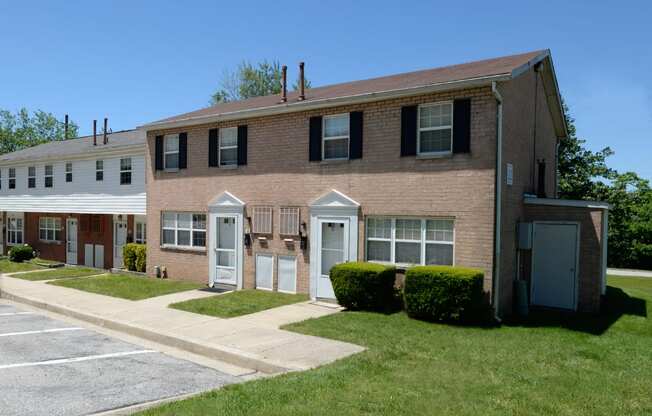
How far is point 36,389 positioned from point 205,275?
10319mm

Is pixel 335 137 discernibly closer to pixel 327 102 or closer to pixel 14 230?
pixel 327 102

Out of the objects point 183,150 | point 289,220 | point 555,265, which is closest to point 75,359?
point 289,220

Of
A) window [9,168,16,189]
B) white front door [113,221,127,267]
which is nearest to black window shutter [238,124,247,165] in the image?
white front door [113,221,127,267]

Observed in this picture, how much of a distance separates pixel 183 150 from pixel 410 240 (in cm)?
945

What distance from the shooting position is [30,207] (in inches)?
1067

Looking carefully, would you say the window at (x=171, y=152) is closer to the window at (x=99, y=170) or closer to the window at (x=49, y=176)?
the window at (x=99, y=170)

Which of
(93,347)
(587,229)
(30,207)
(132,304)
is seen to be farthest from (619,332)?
(30,207)

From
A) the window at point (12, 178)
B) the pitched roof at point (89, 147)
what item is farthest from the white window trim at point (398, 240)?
the window at point (12, 178)

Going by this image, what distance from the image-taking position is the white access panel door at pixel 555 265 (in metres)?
13.0

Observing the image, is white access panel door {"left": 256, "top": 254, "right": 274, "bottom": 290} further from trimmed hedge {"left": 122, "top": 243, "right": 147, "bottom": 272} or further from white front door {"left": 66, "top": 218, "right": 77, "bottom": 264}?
white front door {"left": 66, "top": 218, "right": 77, "bottom": 264}

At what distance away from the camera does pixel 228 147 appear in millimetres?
16922

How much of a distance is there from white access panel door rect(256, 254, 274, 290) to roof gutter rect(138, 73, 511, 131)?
4458 millimetres

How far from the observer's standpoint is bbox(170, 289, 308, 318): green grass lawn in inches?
494

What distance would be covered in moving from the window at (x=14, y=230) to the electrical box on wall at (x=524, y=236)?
28.5m
